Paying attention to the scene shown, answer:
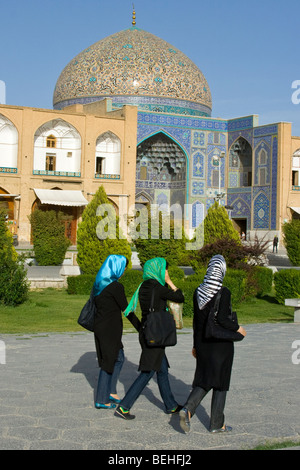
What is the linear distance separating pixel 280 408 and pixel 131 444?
133cm

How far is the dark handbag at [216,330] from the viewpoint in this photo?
13.9ft

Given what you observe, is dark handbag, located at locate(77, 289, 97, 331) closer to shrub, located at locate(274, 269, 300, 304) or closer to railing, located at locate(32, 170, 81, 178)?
shrub, located at locate(274, 269, 300, 304)

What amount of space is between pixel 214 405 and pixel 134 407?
84 cm

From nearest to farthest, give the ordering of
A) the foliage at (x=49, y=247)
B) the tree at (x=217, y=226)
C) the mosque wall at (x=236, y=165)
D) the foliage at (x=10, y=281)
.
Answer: the foliage at (x=10, y=281) < the tree at (x=217, y=226) < the foliage at (x=49, y=247) < the mosque wall at (x=236, y=165)

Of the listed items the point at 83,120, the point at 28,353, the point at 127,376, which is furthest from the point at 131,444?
the point at 83,120

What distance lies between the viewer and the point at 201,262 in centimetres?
1462

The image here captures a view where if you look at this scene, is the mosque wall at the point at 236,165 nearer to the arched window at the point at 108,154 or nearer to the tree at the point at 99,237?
the arched window at the point at 108,154

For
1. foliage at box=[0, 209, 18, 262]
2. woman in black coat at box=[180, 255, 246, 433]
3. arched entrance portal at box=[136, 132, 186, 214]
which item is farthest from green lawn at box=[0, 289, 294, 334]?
arched entrance portal at box=[136, 132, 186, 214]

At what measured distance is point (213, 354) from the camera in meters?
4.29

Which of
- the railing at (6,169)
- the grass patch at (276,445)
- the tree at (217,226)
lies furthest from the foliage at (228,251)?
the railing at (6,169)

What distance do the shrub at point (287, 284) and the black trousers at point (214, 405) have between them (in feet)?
28.7

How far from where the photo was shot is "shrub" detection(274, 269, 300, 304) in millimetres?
12875

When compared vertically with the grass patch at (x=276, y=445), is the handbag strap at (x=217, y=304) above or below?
above
